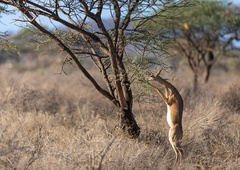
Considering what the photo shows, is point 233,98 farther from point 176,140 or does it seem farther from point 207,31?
point 207,31

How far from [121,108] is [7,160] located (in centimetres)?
328

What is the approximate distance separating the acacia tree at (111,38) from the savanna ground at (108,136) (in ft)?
1.54

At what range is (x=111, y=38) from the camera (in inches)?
380

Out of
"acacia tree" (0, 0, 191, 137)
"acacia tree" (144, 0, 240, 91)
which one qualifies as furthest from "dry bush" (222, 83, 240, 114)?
"acacia tree" (144, 0, 240, 91)

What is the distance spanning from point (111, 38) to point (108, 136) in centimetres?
180

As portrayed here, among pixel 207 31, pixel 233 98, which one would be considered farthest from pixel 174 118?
pixel 207 31

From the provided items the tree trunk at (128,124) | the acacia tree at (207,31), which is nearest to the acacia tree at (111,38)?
the tree trunk at (128,124)

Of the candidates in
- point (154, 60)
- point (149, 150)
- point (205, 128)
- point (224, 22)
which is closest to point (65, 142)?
point (149, 150)

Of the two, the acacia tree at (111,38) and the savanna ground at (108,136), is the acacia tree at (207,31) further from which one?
the acacia tree at (111,38)

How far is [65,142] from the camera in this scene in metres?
8.82

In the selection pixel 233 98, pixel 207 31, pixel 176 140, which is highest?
pixel 207 31

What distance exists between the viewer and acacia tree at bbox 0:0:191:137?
9219 millimetres

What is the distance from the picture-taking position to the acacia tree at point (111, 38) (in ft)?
30.2

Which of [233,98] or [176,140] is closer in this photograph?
[176,140]
